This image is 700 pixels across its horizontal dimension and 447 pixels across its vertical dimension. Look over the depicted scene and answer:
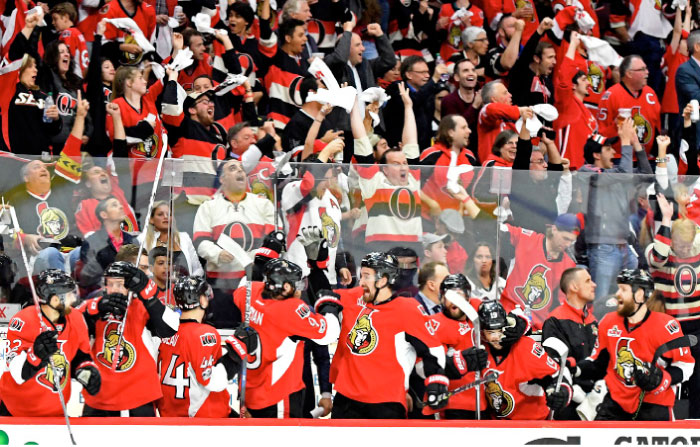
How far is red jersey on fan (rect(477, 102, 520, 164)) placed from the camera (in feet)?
32.2

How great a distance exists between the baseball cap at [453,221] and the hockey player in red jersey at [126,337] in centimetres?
155

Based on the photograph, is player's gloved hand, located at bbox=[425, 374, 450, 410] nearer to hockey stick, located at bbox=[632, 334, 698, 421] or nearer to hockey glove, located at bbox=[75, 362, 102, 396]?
hockey stick, located at bbox=[632, 334, 698, 421]

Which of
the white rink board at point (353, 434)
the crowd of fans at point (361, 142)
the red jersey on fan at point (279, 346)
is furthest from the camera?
the crowd of fans at point (361, 142)

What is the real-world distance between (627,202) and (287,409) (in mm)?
2187

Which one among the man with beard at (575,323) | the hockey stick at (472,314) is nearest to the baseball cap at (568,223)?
the man with beard at (575,323)

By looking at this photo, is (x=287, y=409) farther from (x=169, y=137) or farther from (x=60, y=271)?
(x=169, y=137)

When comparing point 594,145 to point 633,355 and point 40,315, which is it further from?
point 40,315

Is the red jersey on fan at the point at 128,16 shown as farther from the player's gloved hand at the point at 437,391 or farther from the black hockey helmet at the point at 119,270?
the player's gloved hand at the point at 437,391

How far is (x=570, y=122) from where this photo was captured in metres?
10.6

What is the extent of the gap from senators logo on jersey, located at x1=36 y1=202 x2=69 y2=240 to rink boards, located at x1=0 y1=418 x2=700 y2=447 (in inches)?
38.5

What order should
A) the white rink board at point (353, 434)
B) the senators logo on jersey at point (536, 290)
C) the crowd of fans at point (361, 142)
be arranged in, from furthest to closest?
the senators logo on jersey at point (536, 290) → the crowd of fans at point (361, 142) → the white rink board at point (353, 434)

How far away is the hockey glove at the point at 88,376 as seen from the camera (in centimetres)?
735

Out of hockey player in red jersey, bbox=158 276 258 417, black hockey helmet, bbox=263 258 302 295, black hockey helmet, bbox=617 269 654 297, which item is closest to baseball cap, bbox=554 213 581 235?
black hockey helmet, bbox=617 269 654 297

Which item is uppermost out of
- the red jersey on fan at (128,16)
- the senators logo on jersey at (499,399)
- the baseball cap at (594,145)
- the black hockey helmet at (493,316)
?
the red jersey on fan at (128,16)
